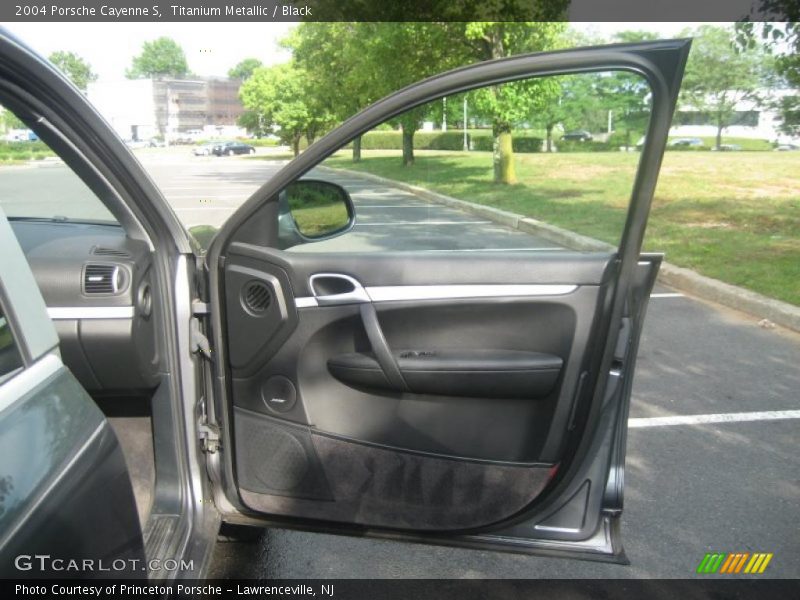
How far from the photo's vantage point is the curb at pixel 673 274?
249cm

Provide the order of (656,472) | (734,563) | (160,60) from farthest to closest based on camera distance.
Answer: (160,60), (656,472), (734,563)

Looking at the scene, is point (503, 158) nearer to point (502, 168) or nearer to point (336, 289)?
point (502, 168)

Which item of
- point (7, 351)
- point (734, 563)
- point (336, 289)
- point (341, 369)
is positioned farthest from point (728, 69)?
point (7, 351)

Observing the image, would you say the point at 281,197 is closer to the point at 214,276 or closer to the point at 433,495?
the point at 214,276

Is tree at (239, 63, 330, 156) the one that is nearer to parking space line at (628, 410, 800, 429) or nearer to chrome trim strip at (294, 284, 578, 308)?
chrome trim strip at (294, 284, 578, 308)

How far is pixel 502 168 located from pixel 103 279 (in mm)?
1364

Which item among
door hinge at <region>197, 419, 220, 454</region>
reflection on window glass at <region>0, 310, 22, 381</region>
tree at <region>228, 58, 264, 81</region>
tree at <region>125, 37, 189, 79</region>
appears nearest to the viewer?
reflection on window glass at <region>0, 310, 22, 381</region>

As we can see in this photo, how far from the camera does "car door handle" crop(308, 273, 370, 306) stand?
228cm

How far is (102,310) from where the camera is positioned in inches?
86.2

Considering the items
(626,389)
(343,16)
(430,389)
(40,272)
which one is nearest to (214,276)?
(40,272)

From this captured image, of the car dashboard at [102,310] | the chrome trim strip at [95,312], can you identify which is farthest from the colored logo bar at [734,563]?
the chrome trim strip at [95,312]

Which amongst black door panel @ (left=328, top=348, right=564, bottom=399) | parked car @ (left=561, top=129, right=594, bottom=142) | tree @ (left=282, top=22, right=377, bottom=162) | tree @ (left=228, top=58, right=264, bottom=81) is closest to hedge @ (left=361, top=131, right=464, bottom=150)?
parked car @ (left=561, top=129, right=594, bottom=142)

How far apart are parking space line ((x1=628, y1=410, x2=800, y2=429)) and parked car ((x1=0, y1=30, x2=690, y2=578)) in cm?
212

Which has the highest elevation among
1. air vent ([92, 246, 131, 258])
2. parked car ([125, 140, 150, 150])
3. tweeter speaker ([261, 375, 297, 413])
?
parked car ([125, 140, 150, 150])
